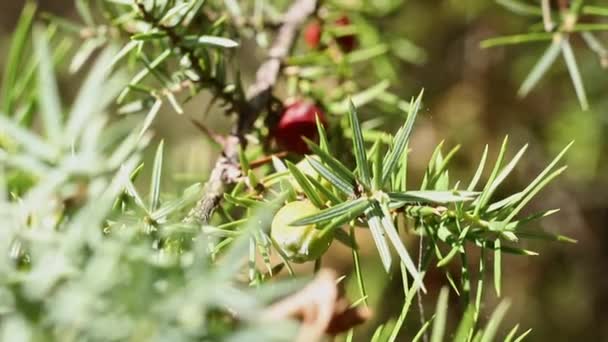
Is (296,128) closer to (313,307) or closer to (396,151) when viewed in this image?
(396,151)

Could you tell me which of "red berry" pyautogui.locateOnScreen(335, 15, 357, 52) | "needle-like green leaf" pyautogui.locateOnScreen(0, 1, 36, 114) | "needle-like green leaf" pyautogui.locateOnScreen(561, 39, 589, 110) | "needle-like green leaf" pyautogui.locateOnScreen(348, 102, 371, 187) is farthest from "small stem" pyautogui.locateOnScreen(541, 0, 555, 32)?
"needle-like green leaf" pyautogui.locateOnScreen(0, 1, 36, 114)

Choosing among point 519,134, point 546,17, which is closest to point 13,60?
point 546,17

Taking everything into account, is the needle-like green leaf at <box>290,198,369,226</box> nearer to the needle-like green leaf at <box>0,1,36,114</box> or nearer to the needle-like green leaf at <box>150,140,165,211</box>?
the needle-like green leaf at <box>150,140,165,211</box>

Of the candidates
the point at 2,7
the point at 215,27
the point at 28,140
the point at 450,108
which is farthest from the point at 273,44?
the point at 2,7

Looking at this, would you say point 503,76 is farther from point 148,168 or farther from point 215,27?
point 215,27

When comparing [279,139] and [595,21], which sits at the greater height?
[279,139]

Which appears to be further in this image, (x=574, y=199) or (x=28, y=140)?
(x=574, y=199)

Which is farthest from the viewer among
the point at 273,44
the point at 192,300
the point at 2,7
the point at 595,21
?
the point at 2,7
